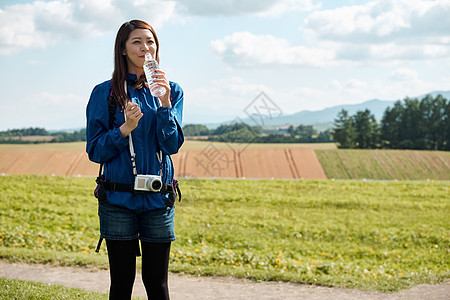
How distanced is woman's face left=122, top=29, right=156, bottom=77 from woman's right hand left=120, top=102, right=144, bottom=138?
375 mm

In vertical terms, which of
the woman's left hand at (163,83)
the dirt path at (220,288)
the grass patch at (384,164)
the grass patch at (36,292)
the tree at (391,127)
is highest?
the tree at (391,127)

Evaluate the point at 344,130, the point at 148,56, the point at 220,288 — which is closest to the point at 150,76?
the point at 148,56

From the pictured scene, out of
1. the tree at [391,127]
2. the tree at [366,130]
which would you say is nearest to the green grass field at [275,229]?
the tree at [366,130]

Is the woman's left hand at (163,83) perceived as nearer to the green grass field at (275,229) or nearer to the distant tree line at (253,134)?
the green grass field at (275,229)

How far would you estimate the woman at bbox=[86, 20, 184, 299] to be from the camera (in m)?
3.13

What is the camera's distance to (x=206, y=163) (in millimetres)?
22375

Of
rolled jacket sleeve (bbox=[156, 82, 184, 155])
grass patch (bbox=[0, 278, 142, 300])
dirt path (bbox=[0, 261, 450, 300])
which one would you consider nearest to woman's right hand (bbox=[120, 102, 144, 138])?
rolled jacket sleeve (bbox=[156, 82, 184, 155])

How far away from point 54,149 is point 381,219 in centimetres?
1760

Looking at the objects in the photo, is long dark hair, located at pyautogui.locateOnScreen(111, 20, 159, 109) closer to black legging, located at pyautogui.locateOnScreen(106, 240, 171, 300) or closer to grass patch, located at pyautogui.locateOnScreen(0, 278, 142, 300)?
black legging, located at pyautogui.locateOnScreen(106, 240, 171, 300)

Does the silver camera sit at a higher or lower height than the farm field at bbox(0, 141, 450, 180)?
higher

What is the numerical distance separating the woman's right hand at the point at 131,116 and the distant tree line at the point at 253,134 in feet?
35.3

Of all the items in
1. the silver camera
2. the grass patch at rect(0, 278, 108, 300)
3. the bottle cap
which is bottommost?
the grass patch at rect(0, 278, 108, 300)

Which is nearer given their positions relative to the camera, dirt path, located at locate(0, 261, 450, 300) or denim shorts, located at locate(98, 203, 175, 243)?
denim shorts, located at locate(98, 203, 175, 243)

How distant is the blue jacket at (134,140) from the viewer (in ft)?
10.2
